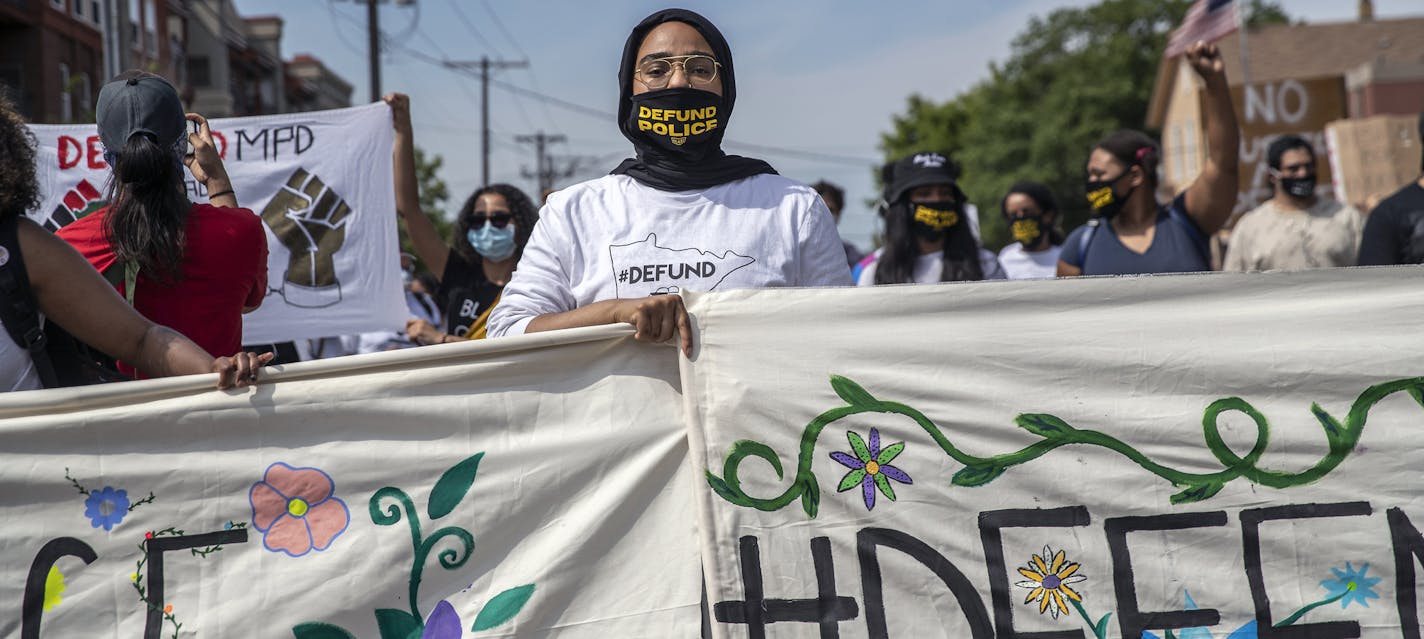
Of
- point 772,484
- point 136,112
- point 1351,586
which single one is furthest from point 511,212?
point 1351,586

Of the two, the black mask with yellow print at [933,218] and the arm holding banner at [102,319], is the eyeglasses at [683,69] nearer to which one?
the arm holding banner at [102,319]

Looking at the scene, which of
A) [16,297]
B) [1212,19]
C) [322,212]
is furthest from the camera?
[1212,19]

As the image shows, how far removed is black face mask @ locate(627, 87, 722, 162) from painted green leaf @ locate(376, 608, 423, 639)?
3.70 ft

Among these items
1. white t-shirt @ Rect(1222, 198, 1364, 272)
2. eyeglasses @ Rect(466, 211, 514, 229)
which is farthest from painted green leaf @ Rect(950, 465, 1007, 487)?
white t-shirt @ Rect(1222, 198, 1364, 272)

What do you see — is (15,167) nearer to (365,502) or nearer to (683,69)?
(365,502)

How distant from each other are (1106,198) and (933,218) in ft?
2.44

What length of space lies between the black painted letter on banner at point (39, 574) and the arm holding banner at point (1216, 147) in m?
3.37

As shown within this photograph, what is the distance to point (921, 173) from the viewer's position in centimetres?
545

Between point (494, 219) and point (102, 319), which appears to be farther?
point (494, 219)

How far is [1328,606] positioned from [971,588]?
2.46 ft

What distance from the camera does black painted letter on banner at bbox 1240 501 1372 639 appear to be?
9.09 ft

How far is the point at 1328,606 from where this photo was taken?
279 cm

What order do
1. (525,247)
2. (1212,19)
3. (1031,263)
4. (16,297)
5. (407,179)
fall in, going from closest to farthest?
(16,297)
(525,247)
(407,179)
(1031,263)
(1212,19)

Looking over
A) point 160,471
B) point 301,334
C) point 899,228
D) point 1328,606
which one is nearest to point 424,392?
point 160,471
